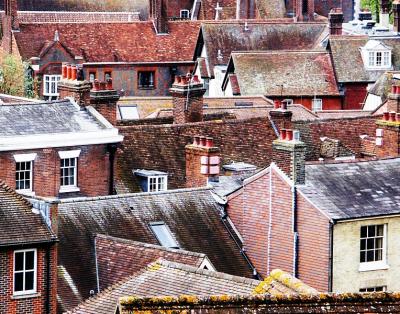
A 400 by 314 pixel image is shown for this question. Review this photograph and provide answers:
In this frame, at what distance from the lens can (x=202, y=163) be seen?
57750mm

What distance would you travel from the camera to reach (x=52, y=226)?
4656 centimetres

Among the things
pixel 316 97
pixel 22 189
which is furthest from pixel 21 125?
pixel 316 97

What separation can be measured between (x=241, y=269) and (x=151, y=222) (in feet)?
9.37

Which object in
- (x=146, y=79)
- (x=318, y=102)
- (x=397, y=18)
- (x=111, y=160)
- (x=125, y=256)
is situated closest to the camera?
(x=125, y=256)

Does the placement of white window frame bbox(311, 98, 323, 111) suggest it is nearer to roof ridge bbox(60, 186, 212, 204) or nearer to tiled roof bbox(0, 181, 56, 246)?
roof ridge bbox(60, 186, 212, 204)

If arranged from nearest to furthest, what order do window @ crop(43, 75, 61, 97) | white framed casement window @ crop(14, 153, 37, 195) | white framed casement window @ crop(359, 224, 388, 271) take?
1. white framed casement window @ crop(359, 224, 388, 271)
2. white framed casement window @ crop(14, 153, 37, 195)
3. window @ crop(43, 75, 61, 97)

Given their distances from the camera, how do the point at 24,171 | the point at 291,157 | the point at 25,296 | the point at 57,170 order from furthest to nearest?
1. the point at 57,170
2. the point at 24,171
3. the point at 291,157
4. the point at 25,296

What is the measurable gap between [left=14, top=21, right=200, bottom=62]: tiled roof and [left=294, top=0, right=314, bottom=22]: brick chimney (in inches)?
355

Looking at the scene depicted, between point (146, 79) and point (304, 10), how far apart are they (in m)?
15.5

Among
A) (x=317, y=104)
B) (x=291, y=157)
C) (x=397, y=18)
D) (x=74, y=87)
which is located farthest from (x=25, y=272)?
(x=397, y=18)

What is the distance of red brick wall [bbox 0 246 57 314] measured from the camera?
4491 centimetres

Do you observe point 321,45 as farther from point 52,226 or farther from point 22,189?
point 52,226

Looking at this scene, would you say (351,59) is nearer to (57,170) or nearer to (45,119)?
(45,119)

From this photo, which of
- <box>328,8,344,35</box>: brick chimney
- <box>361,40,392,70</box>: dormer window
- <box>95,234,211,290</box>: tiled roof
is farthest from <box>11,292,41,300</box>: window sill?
<box>328,8,344,35</box>: brick chimney
